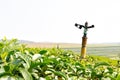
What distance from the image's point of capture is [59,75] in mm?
3465

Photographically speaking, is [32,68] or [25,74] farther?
[32,68]

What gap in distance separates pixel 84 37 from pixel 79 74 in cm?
1158

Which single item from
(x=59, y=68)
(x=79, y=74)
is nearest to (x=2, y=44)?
(x=59, y=68)

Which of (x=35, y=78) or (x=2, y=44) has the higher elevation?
(x=2, y=44)

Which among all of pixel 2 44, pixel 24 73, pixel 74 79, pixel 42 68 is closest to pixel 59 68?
pixel 74 79

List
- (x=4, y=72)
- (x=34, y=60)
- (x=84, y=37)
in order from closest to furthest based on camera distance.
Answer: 1. (x=4, y=72)
2. (x=34, y=60)
3. (x=84, y=37)

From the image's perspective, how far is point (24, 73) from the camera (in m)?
2.86

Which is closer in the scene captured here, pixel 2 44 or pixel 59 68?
pixel 2 44

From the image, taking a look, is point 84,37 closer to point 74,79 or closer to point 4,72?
point 74,79

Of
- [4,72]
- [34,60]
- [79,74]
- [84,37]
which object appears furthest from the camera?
[84,37]

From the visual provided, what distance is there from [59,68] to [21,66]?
3.08ft

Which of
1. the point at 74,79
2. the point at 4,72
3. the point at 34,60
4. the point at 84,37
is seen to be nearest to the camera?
the point at 4,72

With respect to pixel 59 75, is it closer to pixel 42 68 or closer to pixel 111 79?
pixel 42 68

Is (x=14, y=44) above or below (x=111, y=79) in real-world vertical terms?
above
